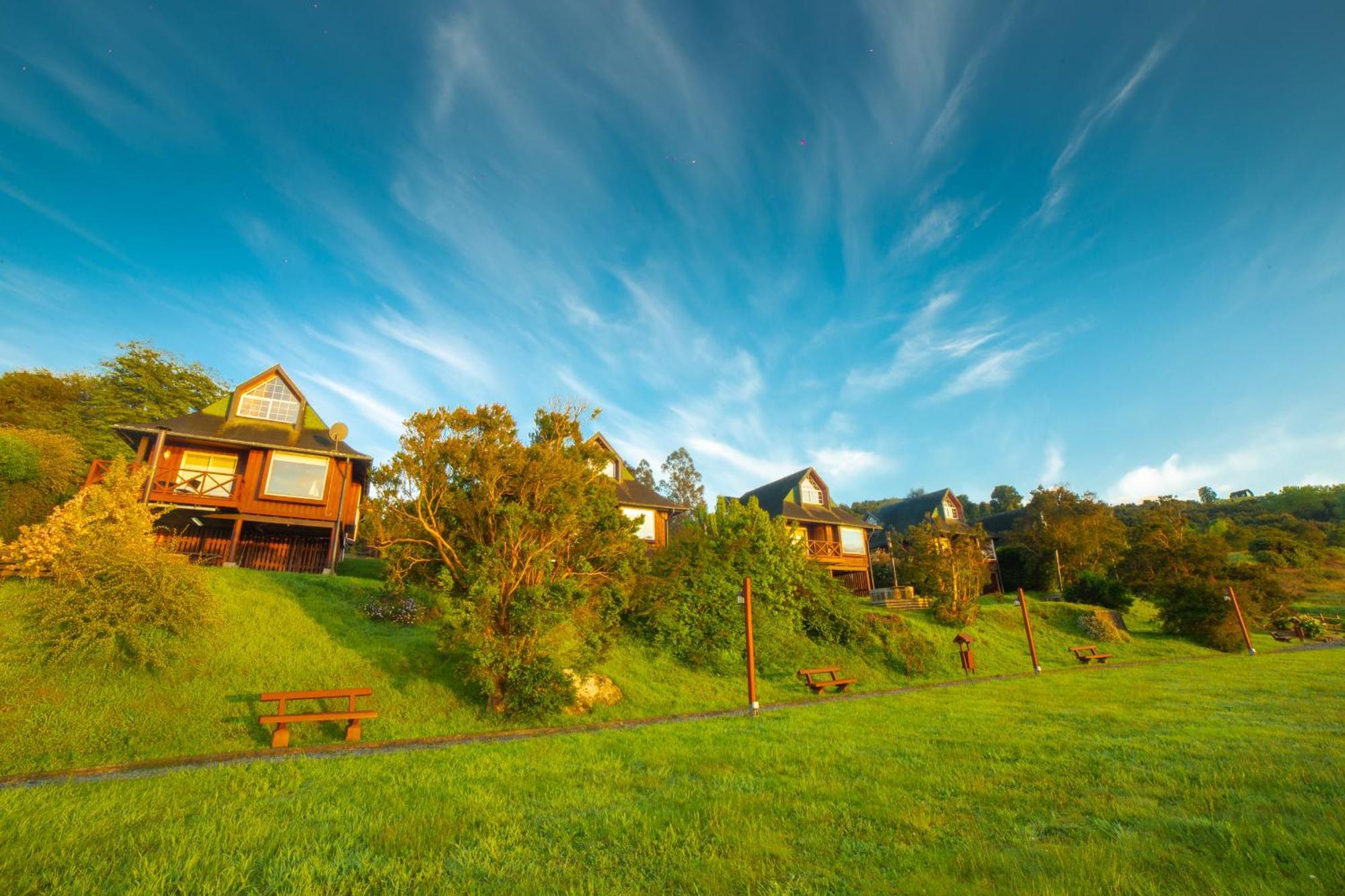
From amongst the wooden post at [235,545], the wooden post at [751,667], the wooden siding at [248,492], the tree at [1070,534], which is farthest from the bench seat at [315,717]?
the tree at [1070,534]

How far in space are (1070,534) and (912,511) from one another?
13.2m

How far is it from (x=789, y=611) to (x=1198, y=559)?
78.3 ft

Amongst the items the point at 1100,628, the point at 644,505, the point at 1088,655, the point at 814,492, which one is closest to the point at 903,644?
the point at 1088,655

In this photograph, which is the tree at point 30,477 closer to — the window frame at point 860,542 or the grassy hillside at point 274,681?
the grassy hillside at point 274,681

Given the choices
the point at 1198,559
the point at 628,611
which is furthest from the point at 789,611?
the point at 1198,559

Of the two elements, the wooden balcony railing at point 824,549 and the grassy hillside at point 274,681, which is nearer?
the grassy hillside at point 274,681

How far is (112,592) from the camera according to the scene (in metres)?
11.3

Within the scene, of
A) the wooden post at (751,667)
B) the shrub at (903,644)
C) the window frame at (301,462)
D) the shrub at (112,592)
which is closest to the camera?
the shrub at (112,592)

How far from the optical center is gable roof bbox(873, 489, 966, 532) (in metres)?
45.1

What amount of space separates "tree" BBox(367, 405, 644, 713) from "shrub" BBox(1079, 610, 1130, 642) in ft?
85.8

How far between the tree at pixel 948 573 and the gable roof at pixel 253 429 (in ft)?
86.4

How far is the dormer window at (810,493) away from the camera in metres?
38.6

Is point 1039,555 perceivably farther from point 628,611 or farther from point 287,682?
point 287,682

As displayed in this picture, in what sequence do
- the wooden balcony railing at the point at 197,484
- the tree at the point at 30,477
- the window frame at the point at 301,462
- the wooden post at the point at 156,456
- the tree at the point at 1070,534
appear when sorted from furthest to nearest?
the tree at the point at 1070,534
the window frame at the point at 301,462
the wooden balcony railing at the point at 197,484
the wooden post at the point at 156,456
the tree at the point at 30,477
